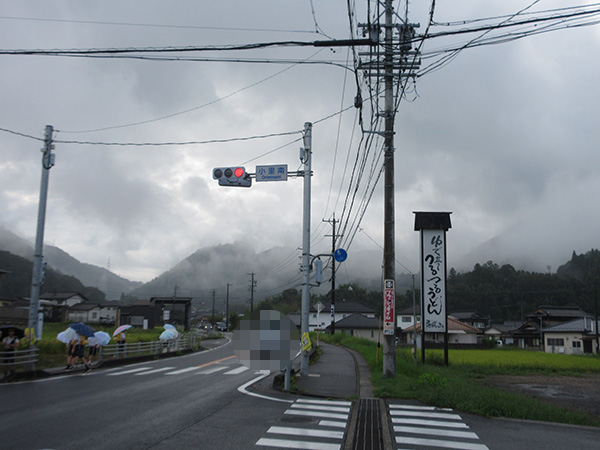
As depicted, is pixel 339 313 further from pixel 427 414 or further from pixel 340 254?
pixel 427 414

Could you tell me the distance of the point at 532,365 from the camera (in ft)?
86.8

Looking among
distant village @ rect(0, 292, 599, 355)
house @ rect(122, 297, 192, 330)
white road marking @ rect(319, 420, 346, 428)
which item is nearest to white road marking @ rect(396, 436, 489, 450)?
white road marking @ rect(319, 420, 346, 428)

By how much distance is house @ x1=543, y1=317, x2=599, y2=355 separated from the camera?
168ft

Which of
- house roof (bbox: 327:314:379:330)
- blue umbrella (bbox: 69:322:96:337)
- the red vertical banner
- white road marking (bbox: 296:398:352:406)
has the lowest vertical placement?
house roof (bbox: 327:314:379:330)

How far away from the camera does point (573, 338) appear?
171 feet

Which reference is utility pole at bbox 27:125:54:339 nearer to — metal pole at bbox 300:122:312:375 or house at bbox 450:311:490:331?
metal pole at bbox 300:122:312:375

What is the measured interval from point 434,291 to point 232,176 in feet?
31.1

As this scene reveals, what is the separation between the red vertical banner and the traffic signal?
504 cm

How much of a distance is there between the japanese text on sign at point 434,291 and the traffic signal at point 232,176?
868cm

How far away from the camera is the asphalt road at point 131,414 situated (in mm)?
6859

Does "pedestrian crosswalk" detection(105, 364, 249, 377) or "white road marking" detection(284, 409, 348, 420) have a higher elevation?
"white road marking" detection(284, 409, 348, 420)

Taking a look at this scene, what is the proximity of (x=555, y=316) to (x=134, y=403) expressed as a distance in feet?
230

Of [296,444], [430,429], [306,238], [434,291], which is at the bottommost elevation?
[430,429]

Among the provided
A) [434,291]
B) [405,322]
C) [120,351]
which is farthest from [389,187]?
[405,322]
